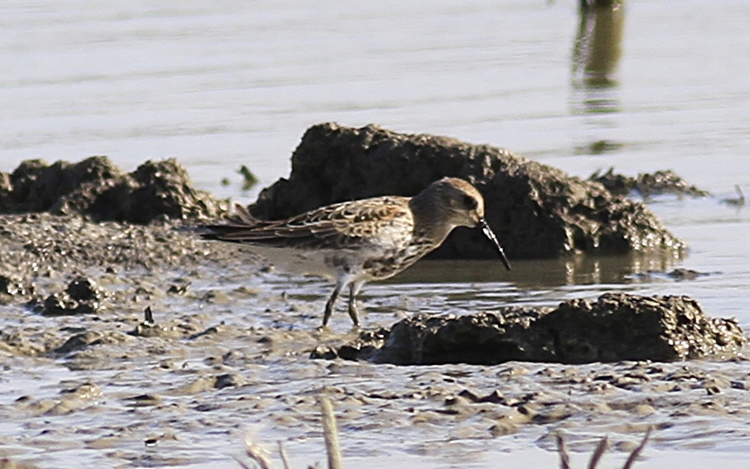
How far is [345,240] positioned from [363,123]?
5934 millimetres

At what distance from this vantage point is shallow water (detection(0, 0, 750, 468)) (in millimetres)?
5539

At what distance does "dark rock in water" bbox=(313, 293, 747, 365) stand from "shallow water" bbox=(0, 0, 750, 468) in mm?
283

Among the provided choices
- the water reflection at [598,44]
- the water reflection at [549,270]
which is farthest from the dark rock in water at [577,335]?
the water reflection at [598,44]

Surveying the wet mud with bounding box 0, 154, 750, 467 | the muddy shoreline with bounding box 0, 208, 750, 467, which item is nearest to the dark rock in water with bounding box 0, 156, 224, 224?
the wet mud with bounding box 0, 154, 750, 467

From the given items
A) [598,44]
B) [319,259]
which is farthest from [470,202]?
[598,44]

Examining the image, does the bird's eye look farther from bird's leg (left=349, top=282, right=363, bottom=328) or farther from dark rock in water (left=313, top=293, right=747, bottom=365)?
dark rock in water (left=313, top=293, right=747, bottom=365)

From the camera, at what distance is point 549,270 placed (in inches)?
360

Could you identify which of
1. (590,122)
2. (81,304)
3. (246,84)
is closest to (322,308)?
(81,304)

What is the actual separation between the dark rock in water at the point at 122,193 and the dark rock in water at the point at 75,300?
7.34ft

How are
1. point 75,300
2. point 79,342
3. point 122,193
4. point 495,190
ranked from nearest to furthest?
point 79,342 → point 75,300 → point 495,190 → point 122,193

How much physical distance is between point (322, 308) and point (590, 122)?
6208 mm

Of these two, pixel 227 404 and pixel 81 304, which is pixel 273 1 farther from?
pixel 227 404

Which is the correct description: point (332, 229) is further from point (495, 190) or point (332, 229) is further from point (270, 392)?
point (495, 190)

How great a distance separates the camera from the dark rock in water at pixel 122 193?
10.6m
